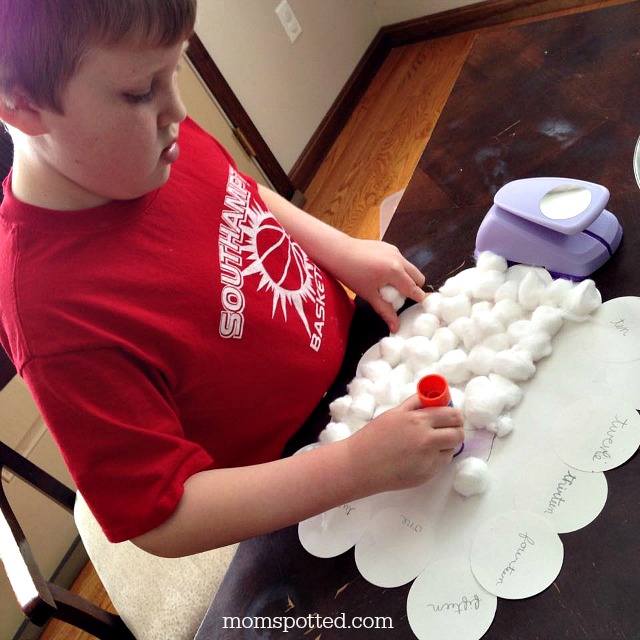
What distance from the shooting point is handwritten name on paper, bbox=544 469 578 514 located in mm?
500

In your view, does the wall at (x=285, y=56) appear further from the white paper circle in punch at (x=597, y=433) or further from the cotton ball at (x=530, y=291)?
the white paper circle in punch at (x=597, y=433)

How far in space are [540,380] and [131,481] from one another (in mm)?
403

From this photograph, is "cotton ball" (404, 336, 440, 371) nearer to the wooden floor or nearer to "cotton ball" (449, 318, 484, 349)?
"cotton ball" (449, 318, 484, 349)

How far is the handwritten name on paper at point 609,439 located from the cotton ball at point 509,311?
15cm

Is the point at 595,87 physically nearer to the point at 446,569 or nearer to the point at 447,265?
the point at 447,265

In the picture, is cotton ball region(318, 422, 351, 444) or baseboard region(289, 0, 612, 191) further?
baseboard region(289, 0, 612, 191)

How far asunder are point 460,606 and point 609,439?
19 centimetres

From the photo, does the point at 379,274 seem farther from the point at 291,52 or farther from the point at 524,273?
the point at 291,52

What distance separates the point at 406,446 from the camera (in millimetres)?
567

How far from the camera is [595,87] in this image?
0.74 meters

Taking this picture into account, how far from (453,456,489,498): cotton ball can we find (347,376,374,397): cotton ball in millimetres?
164

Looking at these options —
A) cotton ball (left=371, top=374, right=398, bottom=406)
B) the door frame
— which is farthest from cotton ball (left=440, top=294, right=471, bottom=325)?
the door frame

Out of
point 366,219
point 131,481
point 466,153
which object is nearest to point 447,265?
point 466,153

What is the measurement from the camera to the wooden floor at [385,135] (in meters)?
1.98
